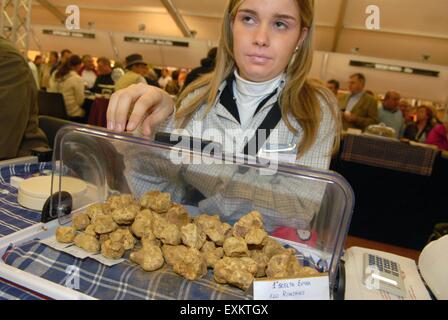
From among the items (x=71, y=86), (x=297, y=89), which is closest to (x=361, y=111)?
(x=71, y=86)

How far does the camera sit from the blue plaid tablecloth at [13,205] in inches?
29.9

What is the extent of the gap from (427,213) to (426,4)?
2.52 metres

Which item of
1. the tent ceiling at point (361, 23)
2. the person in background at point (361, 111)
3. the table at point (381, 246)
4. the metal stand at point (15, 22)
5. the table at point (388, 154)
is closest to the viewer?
the table at point (388, 154)

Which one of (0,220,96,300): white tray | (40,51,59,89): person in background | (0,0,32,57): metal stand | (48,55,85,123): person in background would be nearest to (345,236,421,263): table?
(0,220,96,300): white tray

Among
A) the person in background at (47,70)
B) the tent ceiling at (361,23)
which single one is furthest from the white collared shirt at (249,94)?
the person in background at (47,70)

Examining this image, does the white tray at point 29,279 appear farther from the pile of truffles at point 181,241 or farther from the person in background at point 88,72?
the person in background at point 88,72

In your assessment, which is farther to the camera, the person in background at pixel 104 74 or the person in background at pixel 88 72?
the person in background at pixel 88 72

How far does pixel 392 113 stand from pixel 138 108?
14.9 feet

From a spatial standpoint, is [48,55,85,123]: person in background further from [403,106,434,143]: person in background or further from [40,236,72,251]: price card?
[403,106,434,143]: person in background

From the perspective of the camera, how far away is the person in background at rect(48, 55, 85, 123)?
413 centimetres

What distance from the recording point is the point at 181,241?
0.63m

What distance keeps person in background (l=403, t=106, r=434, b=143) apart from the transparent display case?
14.3 ft

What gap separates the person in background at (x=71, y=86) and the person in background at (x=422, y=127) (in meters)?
4.13
